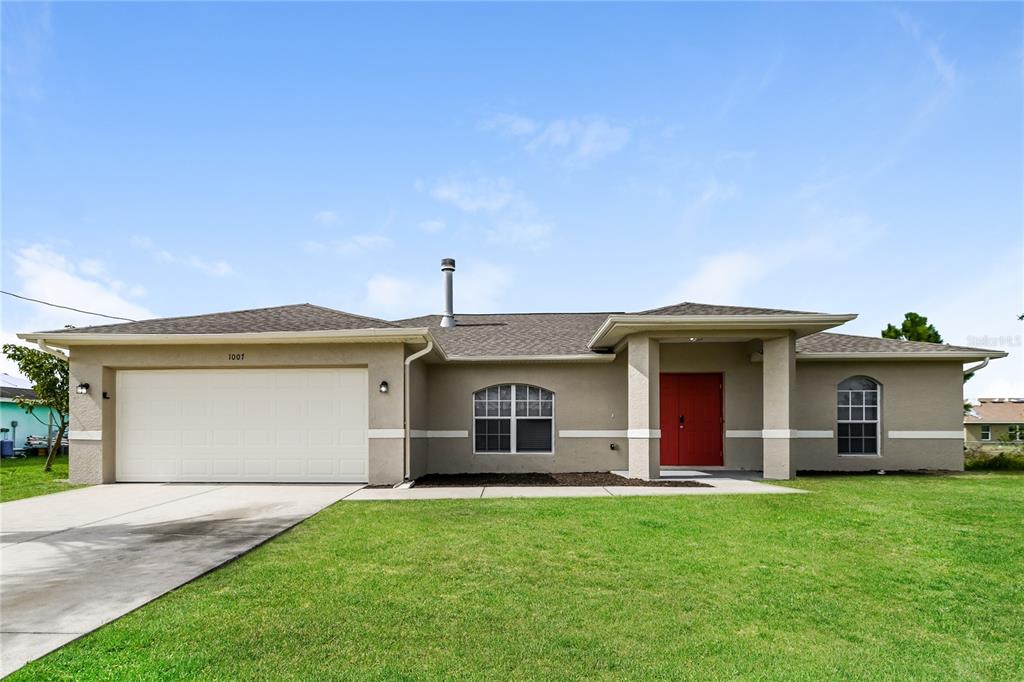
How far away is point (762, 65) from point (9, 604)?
1403 cm

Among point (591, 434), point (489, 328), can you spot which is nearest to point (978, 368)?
point (591, 434)

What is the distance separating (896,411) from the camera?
1370 centimetres

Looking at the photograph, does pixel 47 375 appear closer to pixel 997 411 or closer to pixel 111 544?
pixel 111 544

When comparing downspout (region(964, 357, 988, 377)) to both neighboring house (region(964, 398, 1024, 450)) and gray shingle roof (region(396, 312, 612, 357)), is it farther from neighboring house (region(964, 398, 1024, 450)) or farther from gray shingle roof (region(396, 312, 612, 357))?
neighboring house (region(964, 398, 1024, 450))

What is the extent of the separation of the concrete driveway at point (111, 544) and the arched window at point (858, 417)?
11526mm

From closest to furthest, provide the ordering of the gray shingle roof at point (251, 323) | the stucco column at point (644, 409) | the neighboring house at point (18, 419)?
the gray shingle roof at point (251, 323), the stucco column at point (644, 409), the neighboring house at point (18, 419)

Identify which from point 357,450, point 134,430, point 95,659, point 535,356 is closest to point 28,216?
point 134,430

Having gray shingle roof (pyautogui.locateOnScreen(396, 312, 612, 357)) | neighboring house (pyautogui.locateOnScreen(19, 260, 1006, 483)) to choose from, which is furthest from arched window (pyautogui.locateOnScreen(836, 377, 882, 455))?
gray shingle roof (pyautogui.locateOnScreen(396, 312, 612, 357))

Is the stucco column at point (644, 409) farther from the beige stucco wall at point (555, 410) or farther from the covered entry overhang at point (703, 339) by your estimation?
the beige stucco wall at point (555, 410)

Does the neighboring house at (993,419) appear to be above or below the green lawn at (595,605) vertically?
below

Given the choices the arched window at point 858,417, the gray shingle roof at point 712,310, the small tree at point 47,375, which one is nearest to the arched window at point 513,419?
the gray shingle roof at point 712,310

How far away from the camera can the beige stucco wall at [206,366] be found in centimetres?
1116

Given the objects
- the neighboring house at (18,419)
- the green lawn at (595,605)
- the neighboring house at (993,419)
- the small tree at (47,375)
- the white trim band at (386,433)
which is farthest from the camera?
the neighboring house at (993,419)

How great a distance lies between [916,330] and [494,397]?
17321 mm
